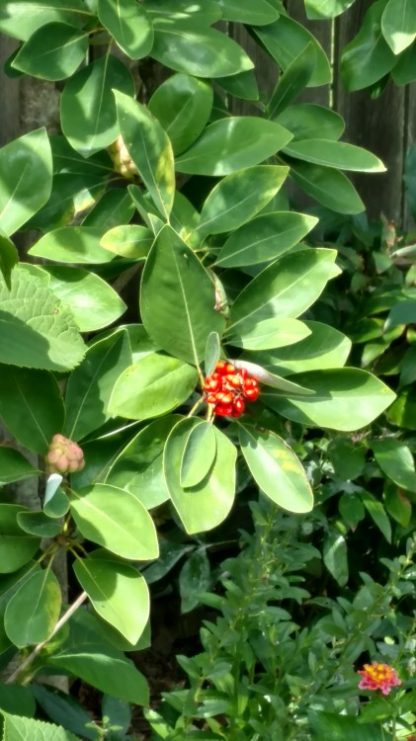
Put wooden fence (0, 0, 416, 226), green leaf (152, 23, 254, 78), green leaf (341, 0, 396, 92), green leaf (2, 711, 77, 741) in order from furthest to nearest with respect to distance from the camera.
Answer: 1. wooden fence (0, 0, 416, 226)
2. green leaf (341, 0, 396, 92)
3. green leaf (152, 23, 254, 78)
4. green leaf (2, 711, 77, 741)

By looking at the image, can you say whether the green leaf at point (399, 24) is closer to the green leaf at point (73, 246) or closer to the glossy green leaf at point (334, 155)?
the glossy green leaf at point (334, 155)

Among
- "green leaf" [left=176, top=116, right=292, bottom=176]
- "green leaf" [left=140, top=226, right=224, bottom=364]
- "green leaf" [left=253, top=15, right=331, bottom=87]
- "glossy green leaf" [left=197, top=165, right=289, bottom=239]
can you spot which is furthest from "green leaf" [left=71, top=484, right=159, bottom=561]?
"green leaf" [left=253, top=15, right=331, bottom=87]

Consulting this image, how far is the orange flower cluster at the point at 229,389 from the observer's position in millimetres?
→ 1968

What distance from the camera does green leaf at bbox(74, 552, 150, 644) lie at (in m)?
1.90

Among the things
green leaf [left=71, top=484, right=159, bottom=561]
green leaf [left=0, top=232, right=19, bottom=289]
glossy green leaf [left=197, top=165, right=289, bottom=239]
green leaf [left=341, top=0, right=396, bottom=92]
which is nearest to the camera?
green leaf [left=0, top=232, right=19, bottom=289]

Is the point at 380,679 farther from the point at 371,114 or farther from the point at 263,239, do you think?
the point at 371,114

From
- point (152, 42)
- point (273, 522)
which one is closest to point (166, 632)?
point (273, 522)

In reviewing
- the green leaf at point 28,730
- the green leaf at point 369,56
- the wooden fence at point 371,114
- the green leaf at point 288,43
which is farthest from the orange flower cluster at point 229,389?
the wooden fence at point 371,114

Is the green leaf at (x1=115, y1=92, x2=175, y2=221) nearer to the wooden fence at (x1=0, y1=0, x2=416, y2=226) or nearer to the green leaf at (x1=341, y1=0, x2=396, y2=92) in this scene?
the green leaf at (x1=341, y1=0, x2=396, y2=92)

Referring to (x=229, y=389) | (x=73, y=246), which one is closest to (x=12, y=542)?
(x=229, y=389)

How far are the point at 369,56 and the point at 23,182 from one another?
1.06 metres

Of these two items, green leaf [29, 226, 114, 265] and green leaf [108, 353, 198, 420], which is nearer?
green leaf [108, 353, 198, 420]

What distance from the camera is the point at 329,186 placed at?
241 cm

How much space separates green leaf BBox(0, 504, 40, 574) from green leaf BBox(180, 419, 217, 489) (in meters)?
0.30
